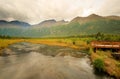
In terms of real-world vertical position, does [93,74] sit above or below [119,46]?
below

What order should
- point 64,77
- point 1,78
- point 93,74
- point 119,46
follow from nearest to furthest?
1. point 1,78
2. point 64,77
3. point 93,74
4. point 119,46

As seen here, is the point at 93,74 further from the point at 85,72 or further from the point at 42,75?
the point at 42,75

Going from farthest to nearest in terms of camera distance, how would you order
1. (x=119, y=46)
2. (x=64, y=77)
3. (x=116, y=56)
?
(x=119, y=46) < (x=116, y=56) < (x=64, y=77)

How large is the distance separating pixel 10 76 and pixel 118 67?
1725 centimetres

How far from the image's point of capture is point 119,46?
37.4m

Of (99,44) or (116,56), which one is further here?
(99,44)

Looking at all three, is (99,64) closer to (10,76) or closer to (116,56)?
(116,56)

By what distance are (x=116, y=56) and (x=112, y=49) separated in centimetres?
607

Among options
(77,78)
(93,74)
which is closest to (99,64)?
(93,74)

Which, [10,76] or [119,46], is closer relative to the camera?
[10,76]

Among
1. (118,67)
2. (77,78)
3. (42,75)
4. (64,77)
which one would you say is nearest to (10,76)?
(42,75)

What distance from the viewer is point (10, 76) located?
2248cm

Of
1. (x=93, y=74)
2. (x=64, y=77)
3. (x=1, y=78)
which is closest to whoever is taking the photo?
(x=1, y=78)

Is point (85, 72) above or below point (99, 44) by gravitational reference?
below
